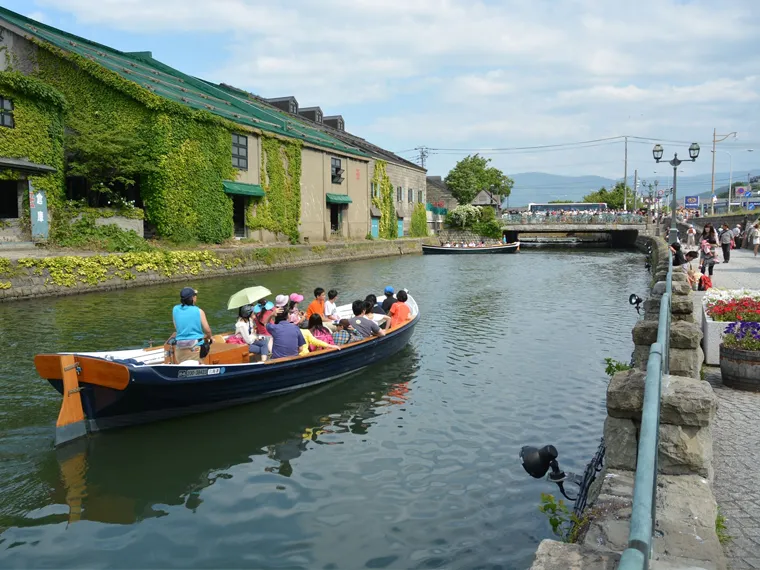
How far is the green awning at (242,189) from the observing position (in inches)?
1368

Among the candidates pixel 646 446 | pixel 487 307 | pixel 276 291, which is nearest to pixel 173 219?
pixel 276 291

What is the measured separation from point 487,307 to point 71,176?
2177 cm

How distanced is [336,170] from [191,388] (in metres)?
38.8

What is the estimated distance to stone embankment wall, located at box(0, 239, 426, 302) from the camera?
21141 millimetres

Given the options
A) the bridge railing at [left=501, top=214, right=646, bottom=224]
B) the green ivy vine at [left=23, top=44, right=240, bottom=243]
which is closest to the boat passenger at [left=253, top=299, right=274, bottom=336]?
the green ivy vine at [left=23, top=44, right=240, bottom=243]

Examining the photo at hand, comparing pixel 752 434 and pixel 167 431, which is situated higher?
pixel 752 434

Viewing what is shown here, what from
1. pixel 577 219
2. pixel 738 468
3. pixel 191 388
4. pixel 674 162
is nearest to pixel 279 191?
pixel 674 162

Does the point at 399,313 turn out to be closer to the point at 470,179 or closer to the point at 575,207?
the point at 470,179

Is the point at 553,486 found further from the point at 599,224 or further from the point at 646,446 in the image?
the point at 599,224

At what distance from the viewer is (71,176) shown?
30.1 m

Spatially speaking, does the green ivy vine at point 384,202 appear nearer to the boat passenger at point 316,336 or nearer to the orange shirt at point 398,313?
the orange shirt at point 398,313

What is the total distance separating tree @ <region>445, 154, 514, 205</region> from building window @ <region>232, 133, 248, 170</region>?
46.7m

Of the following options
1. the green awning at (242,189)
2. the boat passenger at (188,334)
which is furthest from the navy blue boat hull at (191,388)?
the green awning at (242,189)

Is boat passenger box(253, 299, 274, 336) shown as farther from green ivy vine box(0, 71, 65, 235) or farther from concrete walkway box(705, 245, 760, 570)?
Result: green ivy vine box(0, 71, 65, 235)
